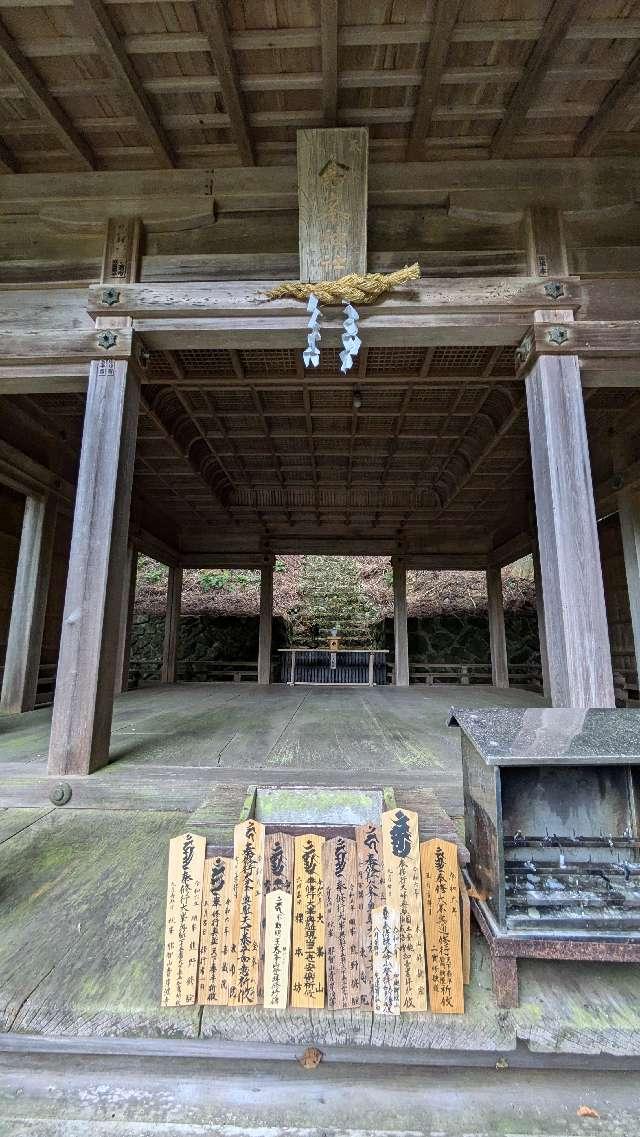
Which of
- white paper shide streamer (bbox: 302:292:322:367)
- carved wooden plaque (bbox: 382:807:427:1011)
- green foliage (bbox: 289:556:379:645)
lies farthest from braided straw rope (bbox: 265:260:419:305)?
green foliage (bbox: 289:556:379:645)

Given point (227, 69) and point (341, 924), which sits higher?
point (227, 69)

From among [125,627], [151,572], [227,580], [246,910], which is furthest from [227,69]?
[151,572]

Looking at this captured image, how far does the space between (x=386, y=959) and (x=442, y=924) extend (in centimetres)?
17

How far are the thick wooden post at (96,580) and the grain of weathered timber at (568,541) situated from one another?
2368 millimetres

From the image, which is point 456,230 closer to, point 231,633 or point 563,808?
point 563,808

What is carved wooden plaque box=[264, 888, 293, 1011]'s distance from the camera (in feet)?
3.89

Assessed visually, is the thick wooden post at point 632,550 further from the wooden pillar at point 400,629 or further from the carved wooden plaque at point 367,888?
the carved wooden plaque at point 367,888

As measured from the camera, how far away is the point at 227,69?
2482 millimetres

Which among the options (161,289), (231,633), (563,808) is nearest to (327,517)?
(231,633)

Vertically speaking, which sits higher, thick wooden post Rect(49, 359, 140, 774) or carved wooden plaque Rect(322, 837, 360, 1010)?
thick wooden post Rect(49, 359, 140, 774)

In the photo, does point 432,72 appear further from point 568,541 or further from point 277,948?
point 277,948

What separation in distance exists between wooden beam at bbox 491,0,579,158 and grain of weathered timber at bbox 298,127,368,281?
0.85 meters

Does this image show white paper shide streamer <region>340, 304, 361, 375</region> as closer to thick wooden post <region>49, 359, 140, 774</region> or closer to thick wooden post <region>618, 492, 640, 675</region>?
thick wooden post <region>49, 359, 140, 774</region>

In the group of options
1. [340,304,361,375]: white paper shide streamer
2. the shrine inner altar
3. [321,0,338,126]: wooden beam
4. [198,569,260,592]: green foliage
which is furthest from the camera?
[198,569,260,592]: green foliage
